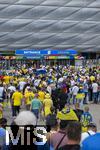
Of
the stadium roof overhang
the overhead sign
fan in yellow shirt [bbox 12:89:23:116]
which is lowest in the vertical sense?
fan in yellow shirt [bbox 12:89:23:116]

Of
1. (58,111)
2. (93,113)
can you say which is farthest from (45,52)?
(58,111)

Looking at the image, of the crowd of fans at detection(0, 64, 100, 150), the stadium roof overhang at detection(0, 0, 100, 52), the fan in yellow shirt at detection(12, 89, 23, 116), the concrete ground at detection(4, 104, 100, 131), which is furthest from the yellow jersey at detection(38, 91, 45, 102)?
the stadium roof overhang at detection(0, 0, 100, 52)

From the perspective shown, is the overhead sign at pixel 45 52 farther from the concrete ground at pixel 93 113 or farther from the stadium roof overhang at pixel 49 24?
the concrete ground at pixel 93 113

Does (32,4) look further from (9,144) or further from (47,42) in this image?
(9,144)

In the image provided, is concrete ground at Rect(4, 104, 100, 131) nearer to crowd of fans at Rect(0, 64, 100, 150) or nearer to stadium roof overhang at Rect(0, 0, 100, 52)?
crowd of fans at Rect(0, 64, 100, 150)

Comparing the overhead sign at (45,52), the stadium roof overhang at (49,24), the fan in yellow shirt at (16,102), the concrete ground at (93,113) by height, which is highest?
the stadium roof overhang at (49,24)

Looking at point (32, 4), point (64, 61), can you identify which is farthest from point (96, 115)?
point (64, 61)

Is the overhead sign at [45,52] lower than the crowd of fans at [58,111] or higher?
higher

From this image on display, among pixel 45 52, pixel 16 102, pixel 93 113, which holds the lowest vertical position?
pixel 93 113

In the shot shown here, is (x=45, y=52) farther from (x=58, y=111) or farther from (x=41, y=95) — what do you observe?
(x=58, y=111)

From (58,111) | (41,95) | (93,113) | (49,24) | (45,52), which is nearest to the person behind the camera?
(58,111)

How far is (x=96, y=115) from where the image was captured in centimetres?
1576

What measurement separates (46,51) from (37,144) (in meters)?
34.3

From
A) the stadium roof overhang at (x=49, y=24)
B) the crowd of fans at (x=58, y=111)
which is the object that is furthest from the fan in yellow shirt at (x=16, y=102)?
the stadium roof overhang at (x=49, y=24)
